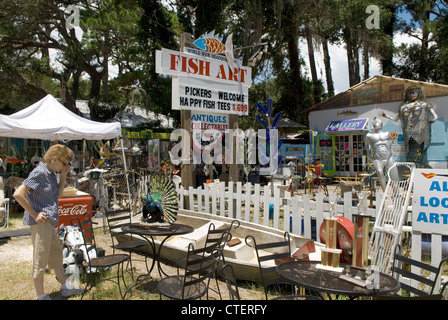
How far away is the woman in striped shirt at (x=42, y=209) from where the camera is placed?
11.1 feet

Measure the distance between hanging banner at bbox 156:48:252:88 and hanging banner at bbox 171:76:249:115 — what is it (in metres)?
0.11

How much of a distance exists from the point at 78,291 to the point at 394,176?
615cm

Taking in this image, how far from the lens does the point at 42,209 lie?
3477 mm

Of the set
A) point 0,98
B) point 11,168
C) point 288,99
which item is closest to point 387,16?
point 288,99

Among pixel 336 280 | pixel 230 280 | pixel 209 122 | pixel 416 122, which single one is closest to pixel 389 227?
pixel 336 280

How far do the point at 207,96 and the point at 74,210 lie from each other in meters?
3.89

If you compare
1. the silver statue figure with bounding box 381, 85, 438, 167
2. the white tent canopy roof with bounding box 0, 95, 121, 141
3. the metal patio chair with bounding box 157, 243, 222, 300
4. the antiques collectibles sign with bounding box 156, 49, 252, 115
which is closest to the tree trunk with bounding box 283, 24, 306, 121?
the silver statue figure with bounding box 381, 85, 438, 167

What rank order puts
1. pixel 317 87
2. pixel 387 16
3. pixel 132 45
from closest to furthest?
1. pixel 387 16
2. pixel 132 45
3. pixel 317 87

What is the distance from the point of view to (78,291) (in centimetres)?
396

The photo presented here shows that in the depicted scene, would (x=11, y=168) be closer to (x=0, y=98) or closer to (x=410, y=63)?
(x=0, y=98)

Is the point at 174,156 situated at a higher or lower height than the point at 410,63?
lower

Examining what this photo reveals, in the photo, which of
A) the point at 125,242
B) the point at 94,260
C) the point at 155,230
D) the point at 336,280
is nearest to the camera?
the point at 336,280

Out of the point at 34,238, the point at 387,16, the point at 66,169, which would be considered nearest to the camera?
the point at 34,238

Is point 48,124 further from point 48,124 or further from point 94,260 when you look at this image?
point 94,260
